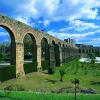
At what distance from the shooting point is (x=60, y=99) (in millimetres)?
13852

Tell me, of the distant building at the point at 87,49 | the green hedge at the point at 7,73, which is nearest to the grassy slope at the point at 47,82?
the green hedge at the point at 7,73

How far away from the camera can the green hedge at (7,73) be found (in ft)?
68.9

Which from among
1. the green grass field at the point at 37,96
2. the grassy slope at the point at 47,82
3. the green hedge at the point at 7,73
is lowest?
the green grass field at the point at 37,96

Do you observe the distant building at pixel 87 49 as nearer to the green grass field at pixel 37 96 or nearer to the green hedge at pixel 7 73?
the green hedge at pixel 7 73

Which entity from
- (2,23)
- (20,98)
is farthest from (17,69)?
(20,98)

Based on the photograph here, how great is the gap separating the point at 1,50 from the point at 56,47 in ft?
120

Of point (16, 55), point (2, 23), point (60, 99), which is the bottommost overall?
point (60, 99)

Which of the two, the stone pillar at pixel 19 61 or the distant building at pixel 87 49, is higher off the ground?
the distant building at pixel 87 49

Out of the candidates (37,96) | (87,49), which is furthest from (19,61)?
(87,49)

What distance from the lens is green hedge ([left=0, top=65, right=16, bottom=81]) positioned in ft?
68.9

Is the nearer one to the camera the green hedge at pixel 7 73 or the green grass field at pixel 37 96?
the green grass field at pixel 37 96

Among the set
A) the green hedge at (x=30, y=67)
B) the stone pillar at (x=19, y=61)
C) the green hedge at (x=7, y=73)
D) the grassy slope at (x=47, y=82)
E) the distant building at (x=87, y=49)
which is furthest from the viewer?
the distant building at (x=87, y=49)

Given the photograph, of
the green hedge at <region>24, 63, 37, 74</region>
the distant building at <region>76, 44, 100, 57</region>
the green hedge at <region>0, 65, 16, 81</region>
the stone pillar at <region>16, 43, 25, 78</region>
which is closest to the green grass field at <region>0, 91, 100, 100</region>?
the green hedge at <region>0, 65, 16, 81</region>

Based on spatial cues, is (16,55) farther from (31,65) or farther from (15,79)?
(31,65)
